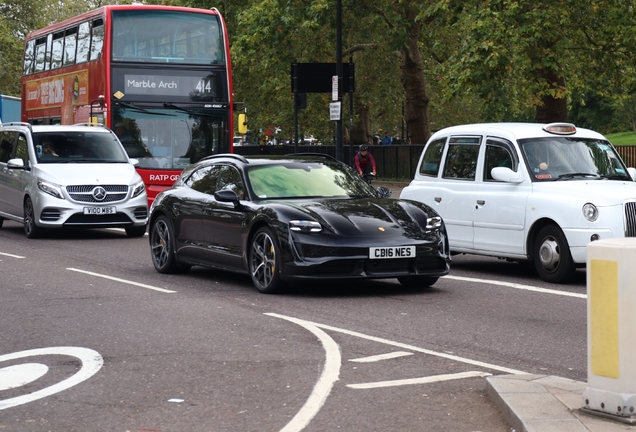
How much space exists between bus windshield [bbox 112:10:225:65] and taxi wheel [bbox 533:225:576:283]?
12574 mm

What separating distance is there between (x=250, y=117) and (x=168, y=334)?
4957 cm

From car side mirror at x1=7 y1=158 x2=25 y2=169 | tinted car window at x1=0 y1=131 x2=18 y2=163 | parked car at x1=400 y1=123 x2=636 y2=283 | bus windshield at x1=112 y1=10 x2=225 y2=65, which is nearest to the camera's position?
parked car at x1=400 y1=123 x2=636 y2=283

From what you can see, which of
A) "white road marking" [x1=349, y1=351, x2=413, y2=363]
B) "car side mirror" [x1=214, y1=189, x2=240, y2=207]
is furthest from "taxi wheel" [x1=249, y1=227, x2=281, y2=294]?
"white road marking" [x1=349, y1=351, x2=413, y2=363]

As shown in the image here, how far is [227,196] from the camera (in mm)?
12250

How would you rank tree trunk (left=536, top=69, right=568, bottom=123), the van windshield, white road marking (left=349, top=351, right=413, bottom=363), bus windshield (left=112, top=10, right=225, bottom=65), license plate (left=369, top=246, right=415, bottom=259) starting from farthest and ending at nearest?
tree trunk (left=536, top=69, right=568, bottom=123) < bus windshield (left=112, top=10, right=225, bottom=65) < the van windshield < license plate (left=369, top=246, right=415, bottom=259) < white road marking (left=349, top=351, right=413, bottom=363)

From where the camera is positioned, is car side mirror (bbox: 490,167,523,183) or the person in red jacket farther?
the person in red jacket

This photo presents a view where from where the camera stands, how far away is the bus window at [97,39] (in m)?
23.7

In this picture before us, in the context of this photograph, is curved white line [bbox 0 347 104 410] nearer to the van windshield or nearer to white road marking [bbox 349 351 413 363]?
white road marking [bbox 349 351 413 363]

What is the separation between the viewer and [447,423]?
19.6 feet

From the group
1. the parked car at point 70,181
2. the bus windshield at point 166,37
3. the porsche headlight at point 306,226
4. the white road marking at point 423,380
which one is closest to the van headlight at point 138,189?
the parked car at point 70,181

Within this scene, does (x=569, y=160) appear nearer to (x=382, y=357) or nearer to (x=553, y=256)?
(x=553, y=256)

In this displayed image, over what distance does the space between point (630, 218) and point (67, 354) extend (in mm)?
6353

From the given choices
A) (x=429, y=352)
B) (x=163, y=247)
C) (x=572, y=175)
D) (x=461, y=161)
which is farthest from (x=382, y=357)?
(x=461, y=161)

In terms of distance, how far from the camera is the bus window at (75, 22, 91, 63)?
80.8 feet
